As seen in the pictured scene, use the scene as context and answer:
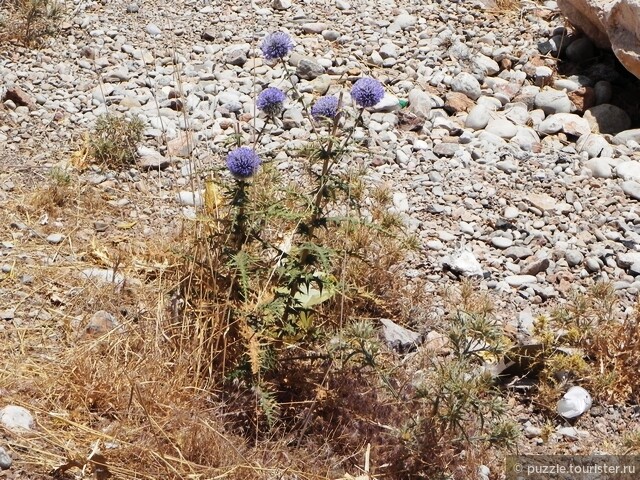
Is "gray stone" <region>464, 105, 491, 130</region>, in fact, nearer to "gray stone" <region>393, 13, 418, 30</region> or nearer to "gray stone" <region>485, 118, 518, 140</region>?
"gray stone" <region>485, 118, 518, 140</region>

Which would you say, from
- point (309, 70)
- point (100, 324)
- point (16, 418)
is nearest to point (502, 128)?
point (309, 70)

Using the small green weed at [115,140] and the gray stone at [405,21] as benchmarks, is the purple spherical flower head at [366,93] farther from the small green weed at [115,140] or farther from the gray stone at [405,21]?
the gray stone at [405,21]

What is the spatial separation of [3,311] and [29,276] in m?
0.23

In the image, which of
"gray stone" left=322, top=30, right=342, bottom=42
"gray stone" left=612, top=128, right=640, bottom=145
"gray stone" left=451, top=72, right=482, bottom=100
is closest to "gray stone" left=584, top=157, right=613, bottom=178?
"gray stone" left=612, top=128, right=640, bottom=145

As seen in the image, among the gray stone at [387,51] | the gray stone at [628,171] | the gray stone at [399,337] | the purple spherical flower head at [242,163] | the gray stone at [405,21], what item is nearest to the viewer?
the purple spherical flower head at [242,163]

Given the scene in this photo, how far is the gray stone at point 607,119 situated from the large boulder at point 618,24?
236 millimetres

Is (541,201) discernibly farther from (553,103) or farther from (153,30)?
(153,30)

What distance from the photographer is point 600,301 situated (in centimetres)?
373

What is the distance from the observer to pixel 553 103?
206 inches

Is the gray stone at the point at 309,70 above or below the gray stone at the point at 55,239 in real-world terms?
above

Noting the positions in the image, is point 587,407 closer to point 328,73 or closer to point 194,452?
point 194,452

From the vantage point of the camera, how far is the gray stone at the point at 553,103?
5.24 m

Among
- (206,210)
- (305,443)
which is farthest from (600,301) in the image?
(206,210)

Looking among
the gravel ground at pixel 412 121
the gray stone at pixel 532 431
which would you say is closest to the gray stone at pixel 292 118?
the gravel ground at pixel 412 121
